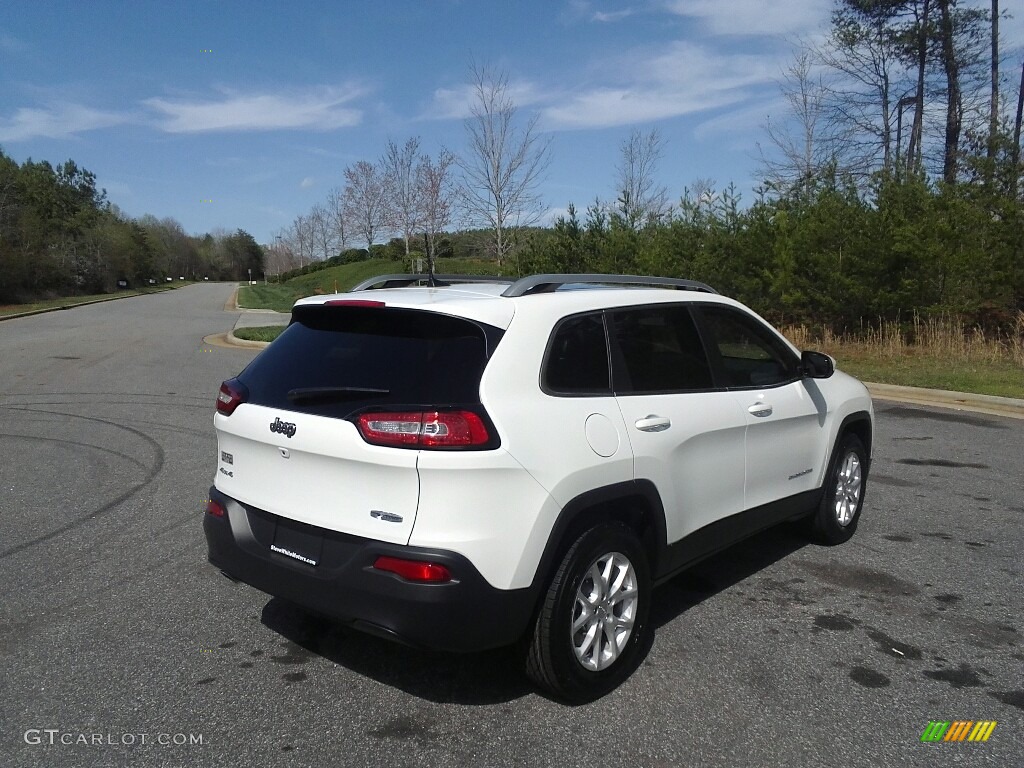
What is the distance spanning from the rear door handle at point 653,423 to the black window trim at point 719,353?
0.67 meters

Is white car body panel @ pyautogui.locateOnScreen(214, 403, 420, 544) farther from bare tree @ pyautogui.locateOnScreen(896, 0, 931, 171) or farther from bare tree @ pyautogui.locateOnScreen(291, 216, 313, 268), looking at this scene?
bare tree @ pyautogui.locateOnScreen(291, 216, 313, 268)

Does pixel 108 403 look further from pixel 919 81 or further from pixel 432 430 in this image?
pixel 919 81

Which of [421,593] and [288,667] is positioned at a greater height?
[421,593]

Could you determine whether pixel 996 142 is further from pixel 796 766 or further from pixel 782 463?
pixel 796 766

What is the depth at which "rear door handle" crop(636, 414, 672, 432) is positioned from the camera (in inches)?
145

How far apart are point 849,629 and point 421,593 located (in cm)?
239

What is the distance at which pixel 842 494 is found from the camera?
5543mm

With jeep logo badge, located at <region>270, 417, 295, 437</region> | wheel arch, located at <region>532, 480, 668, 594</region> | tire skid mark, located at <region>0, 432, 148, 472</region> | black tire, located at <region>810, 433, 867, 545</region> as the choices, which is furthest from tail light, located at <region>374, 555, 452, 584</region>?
tire skid mark, located at <region>0, 432, 148, 472</region>

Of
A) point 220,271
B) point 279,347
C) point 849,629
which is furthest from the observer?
point 220,271

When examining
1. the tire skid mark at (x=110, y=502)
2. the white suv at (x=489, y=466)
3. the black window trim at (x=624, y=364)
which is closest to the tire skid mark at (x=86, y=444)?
the tire skid mark at (x=110, y=502)

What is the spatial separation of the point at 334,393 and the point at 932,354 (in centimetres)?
1518

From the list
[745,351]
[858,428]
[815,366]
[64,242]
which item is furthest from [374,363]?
[64,242]

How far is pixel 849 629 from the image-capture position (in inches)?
165

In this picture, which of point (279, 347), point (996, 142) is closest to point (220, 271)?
point (996, 142)
